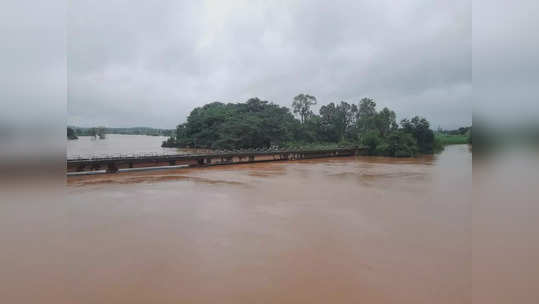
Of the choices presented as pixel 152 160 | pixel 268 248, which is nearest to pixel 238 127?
pixel 152 160

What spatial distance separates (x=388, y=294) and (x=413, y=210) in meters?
4.97

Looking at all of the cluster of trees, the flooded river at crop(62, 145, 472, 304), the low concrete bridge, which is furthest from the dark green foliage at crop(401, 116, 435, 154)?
the flooded river at crop(62, 145, 472, 304)

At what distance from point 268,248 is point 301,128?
3412 centimetres

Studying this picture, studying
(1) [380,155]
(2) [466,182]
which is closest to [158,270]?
(2) [466,182]

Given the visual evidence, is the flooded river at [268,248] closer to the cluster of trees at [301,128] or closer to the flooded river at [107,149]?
the flooded river at [107,149]

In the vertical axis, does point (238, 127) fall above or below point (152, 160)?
above

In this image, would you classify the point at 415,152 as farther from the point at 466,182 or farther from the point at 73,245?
the point at 73,245

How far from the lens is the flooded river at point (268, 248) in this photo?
3633 mm

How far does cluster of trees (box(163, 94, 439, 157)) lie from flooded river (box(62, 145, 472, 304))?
23117 millimetres

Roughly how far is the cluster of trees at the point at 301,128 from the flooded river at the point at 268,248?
23.1 m

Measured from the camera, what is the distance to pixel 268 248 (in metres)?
5.00

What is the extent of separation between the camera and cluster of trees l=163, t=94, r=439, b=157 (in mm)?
31375

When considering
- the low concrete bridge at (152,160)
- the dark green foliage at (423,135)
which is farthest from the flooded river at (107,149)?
the dark green foliage at (423,135)

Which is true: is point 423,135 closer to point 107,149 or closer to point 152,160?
point 152,160
